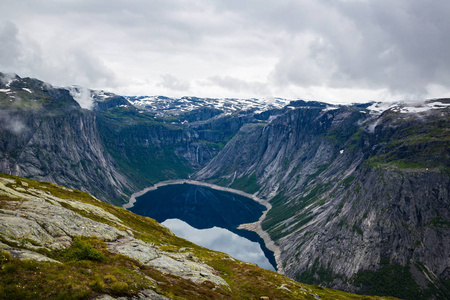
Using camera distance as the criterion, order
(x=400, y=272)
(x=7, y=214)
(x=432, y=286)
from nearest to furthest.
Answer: (x=7, y=214), (x=432, y=286), (x=400, y=272)

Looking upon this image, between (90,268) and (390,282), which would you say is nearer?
(90,268)

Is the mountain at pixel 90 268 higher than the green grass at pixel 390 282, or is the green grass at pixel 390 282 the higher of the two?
the mountain at pixel 90 268

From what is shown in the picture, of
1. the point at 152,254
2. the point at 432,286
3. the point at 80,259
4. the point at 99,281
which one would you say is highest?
the point at 99,281

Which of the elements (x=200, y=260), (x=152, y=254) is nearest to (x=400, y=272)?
(x=200, y=260)

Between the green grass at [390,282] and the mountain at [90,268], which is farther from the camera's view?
the green grass at [390,282]

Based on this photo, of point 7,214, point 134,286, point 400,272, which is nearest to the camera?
point 134,286

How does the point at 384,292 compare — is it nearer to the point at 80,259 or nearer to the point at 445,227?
the point at 445,227

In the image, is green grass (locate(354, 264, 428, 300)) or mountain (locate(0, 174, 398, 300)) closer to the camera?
mountain (locate(0, 174, 398, 300))

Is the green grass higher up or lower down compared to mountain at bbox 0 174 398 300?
lower down
